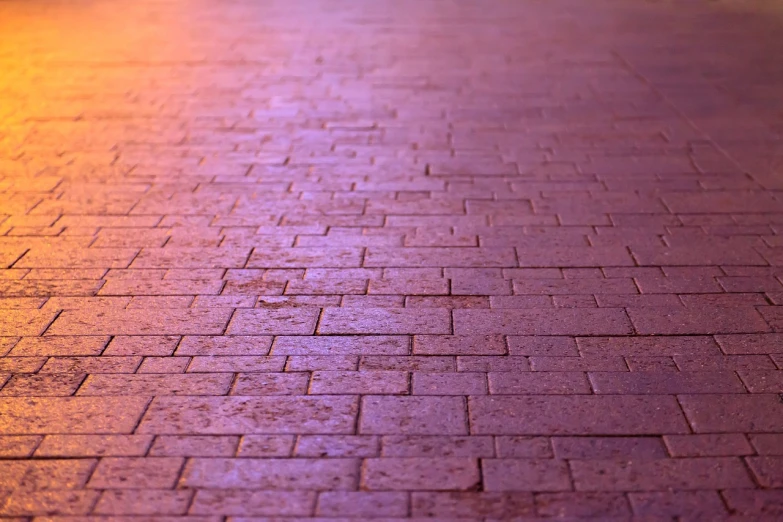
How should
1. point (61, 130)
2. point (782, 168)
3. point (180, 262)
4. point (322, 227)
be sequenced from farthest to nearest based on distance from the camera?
point (61, 130)
point (782, 168)
point (322, 227)
point (180, 262)

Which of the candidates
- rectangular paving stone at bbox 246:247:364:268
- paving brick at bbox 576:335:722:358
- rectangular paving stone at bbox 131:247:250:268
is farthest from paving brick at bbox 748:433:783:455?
rectangular paving stone at bbox 131:247:250:268

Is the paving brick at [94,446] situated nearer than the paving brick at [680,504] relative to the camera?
No

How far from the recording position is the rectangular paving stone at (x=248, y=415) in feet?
10.6

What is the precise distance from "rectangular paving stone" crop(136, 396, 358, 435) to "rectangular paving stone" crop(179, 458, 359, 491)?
0.19 meters

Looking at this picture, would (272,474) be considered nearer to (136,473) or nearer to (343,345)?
(136,473)

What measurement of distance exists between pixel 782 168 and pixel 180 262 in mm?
4250

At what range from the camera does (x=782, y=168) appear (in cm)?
598

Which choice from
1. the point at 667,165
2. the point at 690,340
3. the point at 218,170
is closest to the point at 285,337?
the point at 690,340

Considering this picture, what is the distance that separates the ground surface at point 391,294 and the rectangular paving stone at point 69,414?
0.01 metres

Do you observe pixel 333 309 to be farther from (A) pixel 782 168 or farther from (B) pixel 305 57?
(B) pixel 305 57

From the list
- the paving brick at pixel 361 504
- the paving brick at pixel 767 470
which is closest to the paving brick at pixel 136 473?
the paving brick at pixel 361 504

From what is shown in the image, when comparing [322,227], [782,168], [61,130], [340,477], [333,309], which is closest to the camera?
[340,477]

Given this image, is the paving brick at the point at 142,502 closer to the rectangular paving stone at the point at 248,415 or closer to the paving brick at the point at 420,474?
the rectangular paving stone at the point at 248,415

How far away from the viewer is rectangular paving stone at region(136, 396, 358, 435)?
324 centimetres
